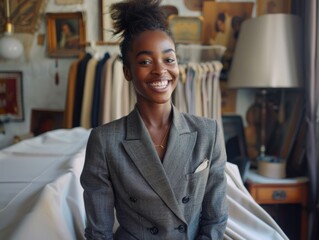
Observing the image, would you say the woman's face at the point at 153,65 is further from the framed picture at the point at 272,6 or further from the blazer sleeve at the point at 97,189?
the framed picture at the point at 272,6

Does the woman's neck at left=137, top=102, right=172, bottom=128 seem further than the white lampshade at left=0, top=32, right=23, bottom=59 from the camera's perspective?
No

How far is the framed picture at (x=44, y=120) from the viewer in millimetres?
2123

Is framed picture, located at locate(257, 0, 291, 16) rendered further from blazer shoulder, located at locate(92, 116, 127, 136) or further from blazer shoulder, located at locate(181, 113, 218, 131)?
blazer shoulder, located at locate(92, 116, 127, 136)

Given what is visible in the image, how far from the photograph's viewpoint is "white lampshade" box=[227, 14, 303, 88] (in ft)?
4.91

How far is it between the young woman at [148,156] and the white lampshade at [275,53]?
3.40 feet

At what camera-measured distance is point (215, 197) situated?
0.62 m

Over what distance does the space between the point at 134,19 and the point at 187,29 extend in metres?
1.48

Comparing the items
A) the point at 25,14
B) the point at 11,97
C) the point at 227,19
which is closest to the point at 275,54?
the point at 227,19

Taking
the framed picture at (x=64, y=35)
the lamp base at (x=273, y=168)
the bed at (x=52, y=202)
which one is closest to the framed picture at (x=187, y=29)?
the framed picture at (x=64, y=35)

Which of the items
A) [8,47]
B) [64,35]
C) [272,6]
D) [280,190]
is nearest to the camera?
[280,190]

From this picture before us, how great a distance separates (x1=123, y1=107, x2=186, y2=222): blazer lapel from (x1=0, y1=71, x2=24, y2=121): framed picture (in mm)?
1850

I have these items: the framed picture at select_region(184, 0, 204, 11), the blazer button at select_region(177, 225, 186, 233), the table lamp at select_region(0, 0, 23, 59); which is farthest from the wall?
the blazer button at select_region(177, 225, 186, 233)

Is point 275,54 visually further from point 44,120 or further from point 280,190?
point 44,120

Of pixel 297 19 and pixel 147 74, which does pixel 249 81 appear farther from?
pixel 147 74
